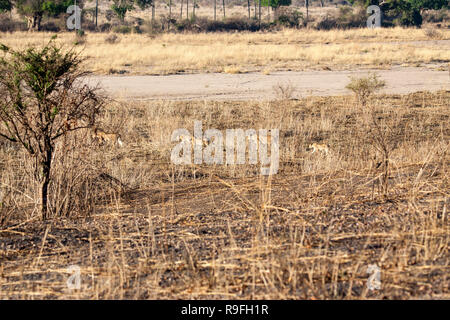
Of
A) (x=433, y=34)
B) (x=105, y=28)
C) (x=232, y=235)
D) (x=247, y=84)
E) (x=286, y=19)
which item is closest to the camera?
(x=232, y=235)

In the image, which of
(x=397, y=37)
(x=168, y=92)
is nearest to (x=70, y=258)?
(x=168, y=92)

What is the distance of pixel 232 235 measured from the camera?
5039 mm

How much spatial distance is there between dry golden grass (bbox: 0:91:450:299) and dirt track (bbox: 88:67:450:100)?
31.0 ft

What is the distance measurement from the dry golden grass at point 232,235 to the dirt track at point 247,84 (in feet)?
31.0

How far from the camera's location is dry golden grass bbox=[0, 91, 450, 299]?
4031mm

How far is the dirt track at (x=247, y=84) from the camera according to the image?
1867 centimetres

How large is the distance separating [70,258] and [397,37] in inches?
1740

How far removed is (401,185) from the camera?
6598 millimetres

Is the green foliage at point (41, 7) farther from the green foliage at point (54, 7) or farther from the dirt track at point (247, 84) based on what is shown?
the dirt track at point (247, 84)

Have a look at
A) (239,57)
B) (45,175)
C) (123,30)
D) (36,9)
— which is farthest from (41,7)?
(45,175)

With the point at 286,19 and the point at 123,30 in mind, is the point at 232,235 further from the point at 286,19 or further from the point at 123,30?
the point at 286,19

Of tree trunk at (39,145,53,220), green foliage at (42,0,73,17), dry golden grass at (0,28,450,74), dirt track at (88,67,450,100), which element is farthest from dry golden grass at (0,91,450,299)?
green foliage at (42,0,73,17)

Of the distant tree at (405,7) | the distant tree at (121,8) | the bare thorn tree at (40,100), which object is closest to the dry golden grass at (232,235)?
the bare thorn tree at (40,100)

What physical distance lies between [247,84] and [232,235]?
16.5 metres
